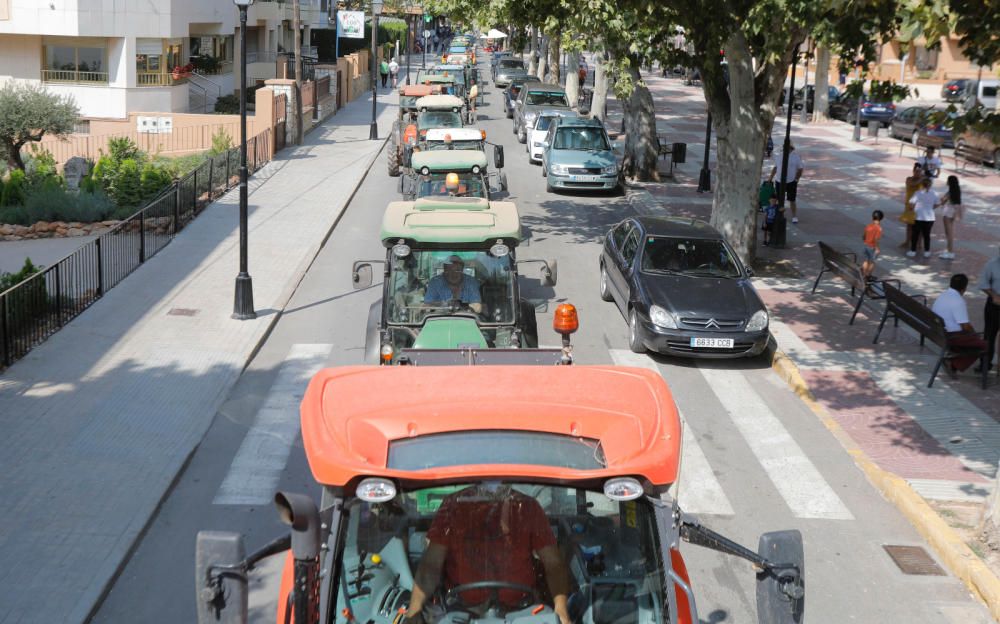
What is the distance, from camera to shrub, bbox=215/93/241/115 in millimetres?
44750

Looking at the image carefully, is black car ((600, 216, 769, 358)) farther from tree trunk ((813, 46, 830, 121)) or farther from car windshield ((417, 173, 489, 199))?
tree trunk ((813, 46, 830, 121))

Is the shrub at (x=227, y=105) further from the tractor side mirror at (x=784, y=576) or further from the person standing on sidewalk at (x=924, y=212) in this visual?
the tractor side mirror at (x=784, y=576)

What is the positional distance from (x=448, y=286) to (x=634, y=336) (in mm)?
5110

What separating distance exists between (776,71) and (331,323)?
29.8ft

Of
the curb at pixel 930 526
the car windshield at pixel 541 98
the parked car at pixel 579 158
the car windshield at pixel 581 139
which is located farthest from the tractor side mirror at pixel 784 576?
the car windshield at pixel 541 98

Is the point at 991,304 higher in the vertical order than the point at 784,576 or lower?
lower

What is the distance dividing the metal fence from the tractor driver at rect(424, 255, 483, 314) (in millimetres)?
5949

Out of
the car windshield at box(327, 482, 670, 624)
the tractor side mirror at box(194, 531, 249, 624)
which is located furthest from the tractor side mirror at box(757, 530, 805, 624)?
the tractor side mirror at box(194, 531, 249, 624)

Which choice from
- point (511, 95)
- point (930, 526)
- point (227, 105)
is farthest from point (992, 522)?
point (511, 95)

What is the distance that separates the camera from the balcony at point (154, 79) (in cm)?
3988

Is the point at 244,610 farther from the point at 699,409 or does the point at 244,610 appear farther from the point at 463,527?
the point at 699,409

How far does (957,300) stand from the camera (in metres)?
15.1

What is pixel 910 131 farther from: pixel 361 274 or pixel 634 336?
pixel 361 274

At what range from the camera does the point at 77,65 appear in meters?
39.7
